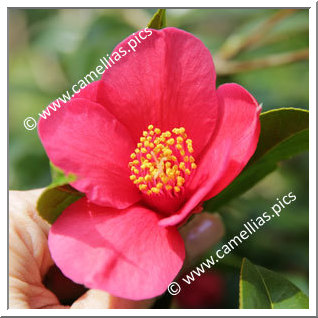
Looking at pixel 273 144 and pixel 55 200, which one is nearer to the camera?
pixel 55 200

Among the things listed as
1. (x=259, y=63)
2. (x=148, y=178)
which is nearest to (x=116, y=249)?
(x=148, y=178)

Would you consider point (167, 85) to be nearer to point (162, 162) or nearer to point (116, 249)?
point (162, 162)

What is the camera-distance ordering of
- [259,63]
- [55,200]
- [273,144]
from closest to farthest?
[55,200] → [273,144] → [259,63]

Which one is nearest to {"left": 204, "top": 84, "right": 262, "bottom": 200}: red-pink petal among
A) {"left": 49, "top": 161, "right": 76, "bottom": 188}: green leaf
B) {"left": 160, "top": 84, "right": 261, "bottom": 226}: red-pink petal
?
{"left": 160, "top": 84, "right": 261, "bottom": 226}: red-pink petal

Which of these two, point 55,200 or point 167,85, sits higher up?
point 167,85

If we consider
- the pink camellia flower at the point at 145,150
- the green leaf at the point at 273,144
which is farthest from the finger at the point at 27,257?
the green leaf at the point at 273,144

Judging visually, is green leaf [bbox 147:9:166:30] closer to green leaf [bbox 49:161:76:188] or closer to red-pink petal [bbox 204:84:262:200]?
red-pink petal [bbox 204:84:262:200]
